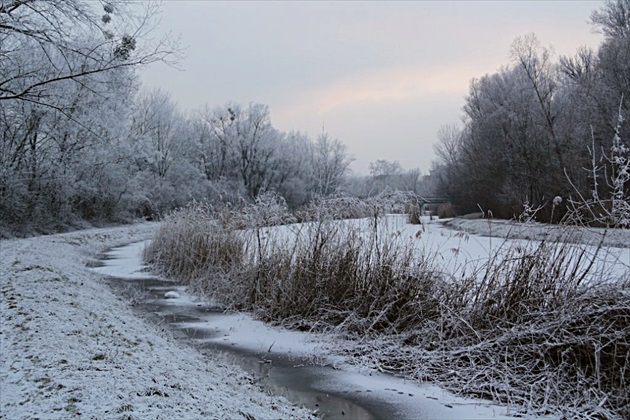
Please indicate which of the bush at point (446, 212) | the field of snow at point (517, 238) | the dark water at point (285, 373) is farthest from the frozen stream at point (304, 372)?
the bush at point (446, 212)

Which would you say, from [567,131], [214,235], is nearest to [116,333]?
[214,235]

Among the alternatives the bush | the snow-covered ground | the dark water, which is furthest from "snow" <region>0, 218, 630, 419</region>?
the bush

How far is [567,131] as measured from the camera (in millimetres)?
27078

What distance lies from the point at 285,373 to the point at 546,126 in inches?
1128

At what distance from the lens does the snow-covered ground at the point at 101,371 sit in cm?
319

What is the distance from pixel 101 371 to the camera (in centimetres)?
375

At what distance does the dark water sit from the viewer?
442cm

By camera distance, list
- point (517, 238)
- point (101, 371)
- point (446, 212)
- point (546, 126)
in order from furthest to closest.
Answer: point (446, 212)
point (546, 126)
point (517, 238)
point (101, 371)

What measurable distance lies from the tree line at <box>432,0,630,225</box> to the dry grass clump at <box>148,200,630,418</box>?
1569cm

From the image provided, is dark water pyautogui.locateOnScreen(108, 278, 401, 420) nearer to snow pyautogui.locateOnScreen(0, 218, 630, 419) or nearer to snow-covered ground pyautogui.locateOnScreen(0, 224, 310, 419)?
snow pyautogui.locateOnScreen(0, 218, 630, 419)

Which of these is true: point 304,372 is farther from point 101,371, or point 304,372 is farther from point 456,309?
point 101,371

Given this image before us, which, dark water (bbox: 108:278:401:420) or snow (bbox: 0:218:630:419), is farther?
dark water (bbox: 108:278:401:420)

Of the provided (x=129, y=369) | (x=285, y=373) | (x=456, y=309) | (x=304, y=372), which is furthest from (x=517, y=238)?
(x=129, y=369)

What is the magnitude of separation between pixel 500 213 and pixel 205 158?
99.2 ft
